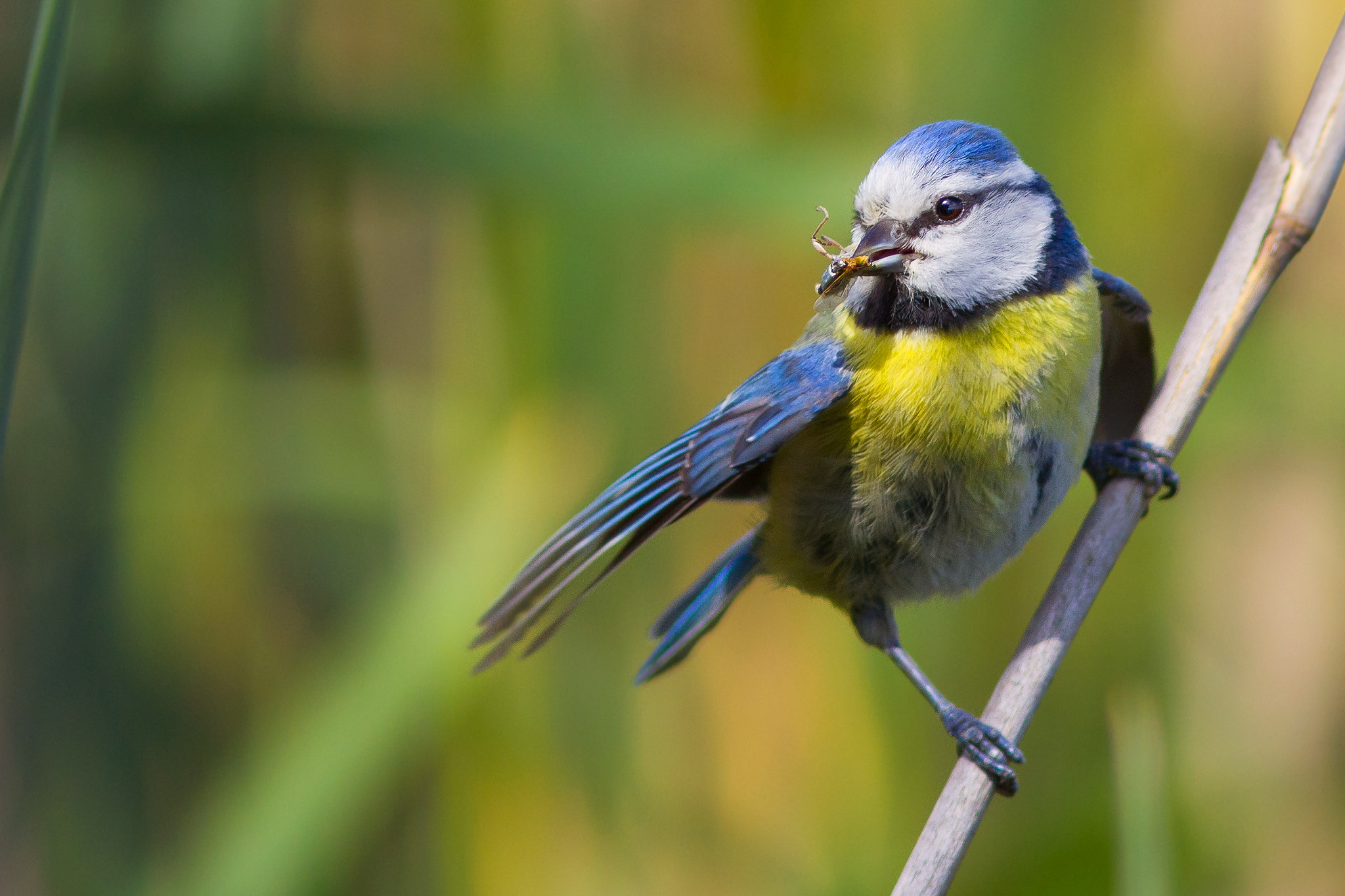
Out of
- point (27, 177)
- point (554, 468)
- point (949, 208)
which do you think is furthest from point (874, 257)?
point (27, 177)

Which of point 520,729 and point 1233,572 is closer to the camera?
point 520,729

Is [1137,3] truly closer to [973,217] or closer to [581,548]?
[973,217]

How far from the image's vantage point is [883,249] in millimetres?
1447

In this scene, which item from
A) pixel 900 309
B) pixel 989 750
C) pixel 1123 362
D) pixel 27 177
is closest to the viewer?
pixel 27 177

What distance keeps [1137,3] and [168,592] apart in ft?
6.69

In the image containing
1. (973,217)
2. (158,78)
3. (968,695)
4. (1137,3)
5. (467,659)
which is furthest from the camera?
(1137,3)

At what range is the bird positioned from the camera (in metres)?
1.47

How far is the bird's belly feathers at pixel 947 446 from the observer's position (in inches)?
58.4

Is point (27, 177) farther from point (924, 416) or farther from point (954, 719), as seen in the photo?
point (954, 719)

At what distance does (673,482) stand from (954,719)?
482 mm

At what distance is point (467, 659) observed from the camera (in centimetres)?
186

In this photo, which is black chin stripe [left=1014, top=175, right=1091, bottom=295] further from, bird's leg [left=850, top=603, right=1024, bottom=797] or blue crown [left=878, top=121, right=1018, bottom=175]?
bird's leg [left=850, top=603, right=1024, bottom=797]

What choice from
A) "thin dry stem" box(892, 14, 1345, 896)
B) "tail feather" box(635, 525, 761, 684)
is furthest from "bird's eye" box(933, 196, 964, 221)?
"tail feather" box(635, 525, 761, 684)

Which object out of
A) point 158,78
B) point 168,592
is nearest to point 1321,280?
point 158,78
